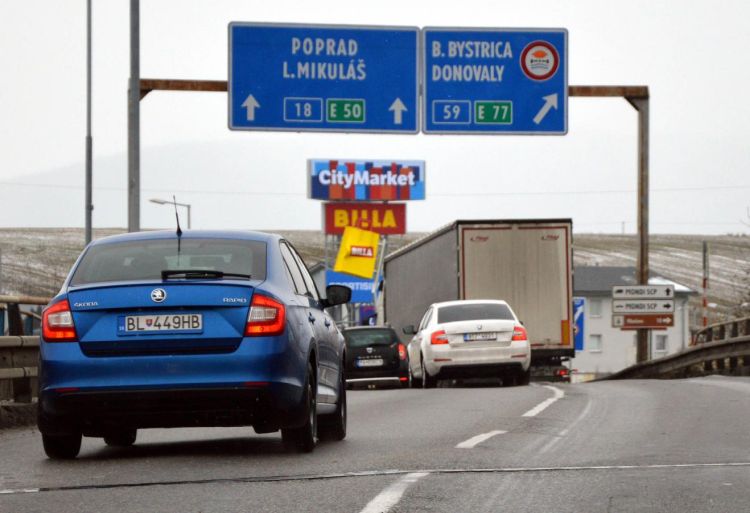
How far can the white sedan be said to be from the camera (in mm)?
23812

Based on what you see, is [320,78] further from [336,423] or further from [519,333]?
[336,423]

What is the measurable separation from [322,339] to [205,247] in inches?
50.3

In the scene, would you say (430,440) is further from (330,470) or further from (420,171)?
(420,171)

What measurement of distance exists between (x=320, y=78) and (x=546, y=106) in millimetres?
4324

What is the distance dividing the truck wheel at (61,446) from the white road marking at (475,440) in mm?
2634

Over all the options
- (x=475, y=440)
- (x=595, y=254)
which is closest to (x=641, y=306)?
(x=475, y=440)

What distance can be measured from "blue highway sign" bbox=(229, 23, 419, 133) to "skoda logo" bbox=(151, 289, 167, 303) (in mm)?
18042

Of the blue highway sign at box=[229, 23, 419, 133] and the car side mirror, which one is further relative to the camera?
the blue highway sign at box=[229, 23, 419, 133]

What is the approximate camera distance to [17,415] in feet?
45.1

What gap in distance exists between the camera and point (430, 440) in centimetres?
1108

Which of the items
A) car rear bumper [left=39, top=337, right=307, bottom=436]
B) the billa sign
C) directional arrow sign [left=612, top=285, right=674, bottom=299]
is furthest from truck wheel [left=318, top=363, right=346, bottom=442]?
the billa sign

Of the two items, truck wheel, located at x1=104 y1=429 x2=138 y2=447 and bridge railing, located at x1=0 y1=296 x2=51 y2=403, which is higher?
bridge railing, located at x1=0 y1=296 x2=51 y2=403

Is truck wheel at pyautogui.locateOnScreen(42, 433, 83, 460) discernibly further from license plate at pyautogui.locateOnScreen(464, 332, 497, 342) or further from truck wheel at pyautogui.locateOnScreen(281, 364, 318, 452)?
license plate at pyautogui.locateOnScreen(464, 332, 497, 342)

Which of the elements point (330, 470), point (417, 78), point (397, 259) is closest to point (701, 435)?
point (330, 470)
